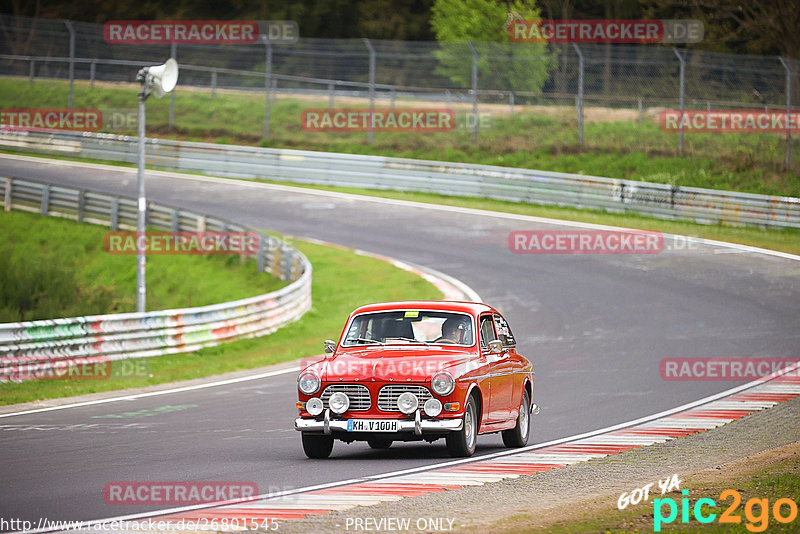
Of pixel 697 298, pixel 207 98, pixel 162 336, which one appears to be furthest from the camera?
pixel 207 98

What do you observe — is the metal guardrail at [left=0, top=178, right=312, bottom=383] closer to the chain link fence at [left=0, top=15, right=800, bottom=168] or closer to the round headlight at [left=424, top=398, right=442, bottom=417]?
the round headlight at [left=424, top=398, right=442, bottom=417]

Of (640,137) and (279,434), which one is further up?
(640,137)

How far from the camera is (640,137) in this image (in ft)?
135

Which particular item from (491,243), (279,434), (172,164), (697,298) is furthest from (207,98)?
(279,434)

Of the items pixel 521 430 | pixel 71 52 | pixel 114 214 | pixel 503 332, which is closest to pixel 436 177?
pixel 114 214

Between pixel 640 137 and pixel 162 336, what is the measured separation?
25.6 metres

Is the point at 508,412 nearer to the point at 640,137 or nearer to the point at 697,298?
the point at 697,298

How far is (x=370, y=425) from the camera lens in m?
10.5

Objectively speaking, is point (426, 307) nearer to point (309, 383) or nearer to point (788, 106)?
point (309, 383)

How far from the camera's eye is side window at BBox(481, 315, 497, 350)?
→ 464 inches

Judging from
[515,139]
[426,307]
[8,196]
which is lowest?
[8,196]

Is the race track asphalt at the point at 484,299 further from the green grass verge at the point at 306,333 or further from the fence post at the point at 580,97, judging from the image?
the fence post at the point at 580,97

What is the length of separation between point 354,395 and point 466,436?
1.14m

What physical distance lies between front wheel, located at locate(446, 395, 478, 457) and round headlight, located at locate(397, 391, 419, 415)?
43 cm
